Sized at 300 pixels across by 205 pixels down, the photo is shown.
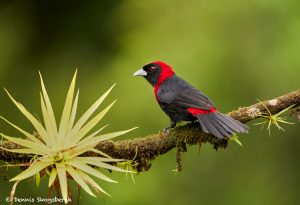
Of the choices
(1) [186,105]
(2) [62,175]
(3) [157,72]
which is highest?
(3) [157,72]

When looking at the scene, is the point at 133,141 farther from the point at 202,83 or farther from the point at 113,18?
the point at 113,18

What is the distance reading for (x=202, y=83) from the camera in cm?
852

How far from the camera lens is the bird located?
14.6 feet

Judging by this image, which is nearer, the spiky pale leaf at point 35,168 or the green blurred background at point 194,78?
the spiky pale leaf at point 35,168

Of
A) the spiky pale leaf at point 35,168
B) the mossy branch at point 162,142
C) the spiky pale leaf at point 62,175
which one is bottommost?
the spiky pale leaf at point 62,175

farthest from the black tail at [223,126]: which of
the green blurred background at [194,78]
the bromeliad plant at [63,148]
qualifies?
the green blurred background at [194,78]

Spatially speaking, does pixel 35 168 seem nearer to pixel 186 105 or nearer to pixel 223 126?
Answer: pixel 223 126

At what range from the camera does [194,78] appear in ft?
27.6

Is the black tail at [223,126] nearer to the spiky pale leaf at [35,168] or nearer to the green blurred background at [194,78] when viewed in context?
the spiky pale leaf at [35,168]

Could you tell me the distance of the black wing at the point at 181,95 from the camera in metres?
5.05

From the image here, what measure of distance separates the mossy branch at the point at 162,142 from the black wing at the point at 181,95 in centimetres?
44

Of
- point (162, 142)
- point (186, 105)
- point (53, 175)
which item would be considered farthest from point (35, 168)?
point (186, 105)

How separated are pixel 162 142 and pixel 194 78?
4.10 metres

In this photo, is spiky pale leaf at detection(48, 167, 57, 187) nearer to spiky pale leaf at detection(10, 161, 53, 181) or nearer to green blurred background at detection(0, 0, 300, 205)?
spiky pale leaf at detection(10, 161, 53, 181)
